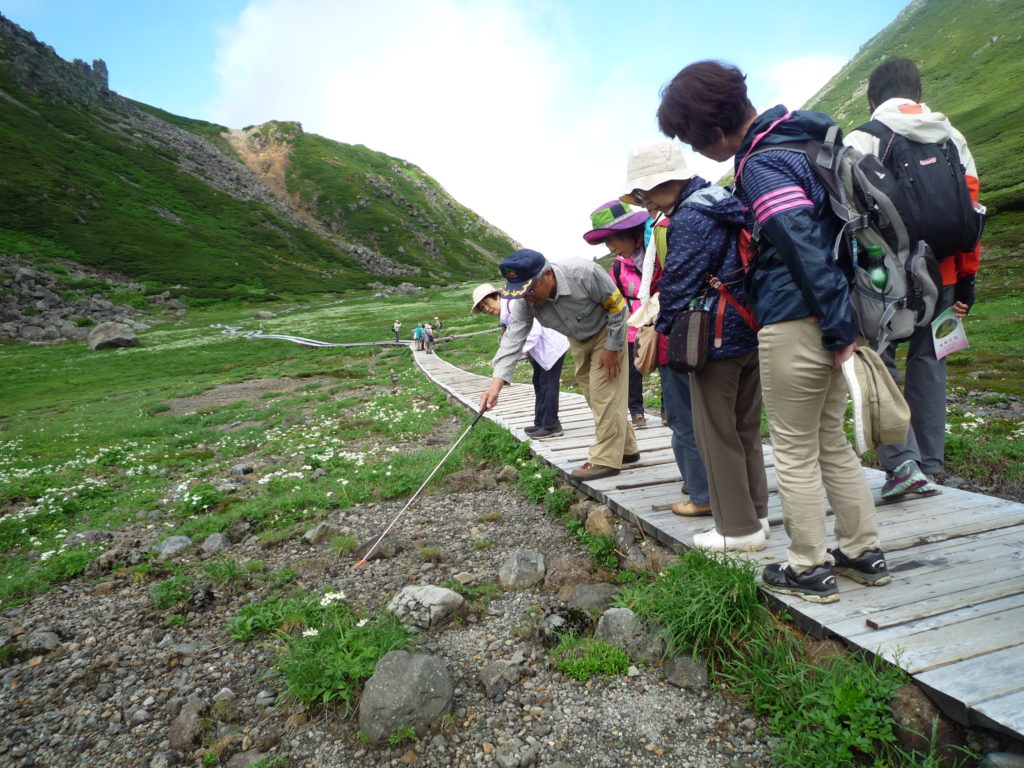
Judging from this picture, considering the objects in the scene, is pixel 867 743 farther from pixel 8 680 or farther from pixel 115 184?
pixel 115 184

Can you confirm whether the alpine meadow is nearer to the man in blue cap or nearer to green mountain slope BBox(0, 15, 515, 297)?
the man in blue cap

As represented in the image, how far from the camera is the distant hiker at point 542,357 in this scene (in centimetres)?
871

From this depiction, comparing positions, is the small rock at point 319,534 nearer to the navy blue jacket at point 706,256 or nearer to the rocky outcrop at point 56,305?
the navy blue jacket at point 706,256

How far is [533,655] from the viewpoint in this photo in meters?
4.12

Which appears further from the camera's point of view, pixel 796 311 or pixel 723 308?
pixel 723 308

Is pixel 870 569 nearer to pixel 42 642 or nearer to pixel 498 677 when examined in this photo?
pixel 498 677

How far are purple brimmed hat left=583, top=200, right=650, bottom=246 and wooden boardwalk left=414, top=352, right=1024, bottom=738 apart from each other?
9.07 feet

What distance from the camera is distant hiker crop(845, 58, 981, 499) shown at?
399 centimetres

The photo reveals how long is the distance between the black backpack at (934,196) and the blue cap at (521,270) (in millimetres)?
3131

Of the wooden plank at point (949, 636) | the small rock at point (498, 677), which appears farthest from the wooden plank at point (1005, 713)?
the small rock at point (498, 677)

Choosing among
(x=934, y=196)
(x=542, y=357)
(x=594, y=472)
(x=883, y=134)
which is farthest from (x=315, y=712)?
(x=542, y=357)

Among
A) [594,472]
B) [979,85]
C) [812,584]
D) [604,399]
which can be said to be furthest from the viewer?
[979,85]

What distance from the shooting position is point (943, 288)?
180 inches

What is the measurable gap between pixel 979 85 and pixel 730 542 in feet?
572
